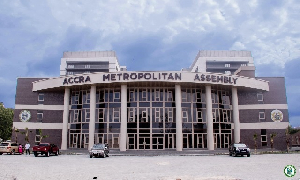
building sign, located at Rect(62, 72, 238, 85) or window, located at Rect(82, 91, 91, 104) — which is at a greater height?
building sign, located at Rect(62, 72, 238, 85)

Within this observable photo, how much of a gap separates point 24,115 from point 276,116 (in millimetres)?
42493

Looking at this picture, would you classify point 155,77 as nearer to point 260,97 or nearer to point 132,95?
point 132,95

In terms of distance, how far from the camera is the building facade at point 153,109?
40.2 meters

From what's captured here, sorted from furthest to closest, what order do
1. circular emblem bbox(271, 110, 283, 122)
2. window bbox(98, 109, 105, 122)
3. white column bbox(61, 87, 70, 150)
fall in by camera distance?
circular emblem bbox(271, 110, 283, 122) < white column bbox(61, 87, 70, 150) < window bbox(98, 109, 105, 122)

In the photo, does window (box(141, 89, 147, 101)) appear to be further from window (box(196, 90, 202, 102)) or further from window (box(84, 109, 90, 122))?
window (box(84, 109, 90, 122))

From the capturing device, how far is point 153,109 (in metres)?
41.1

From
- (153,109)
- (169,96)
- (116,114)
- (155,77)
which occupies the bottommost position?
(116,114)

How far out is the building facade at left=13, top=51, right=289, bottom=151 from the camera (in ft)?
132

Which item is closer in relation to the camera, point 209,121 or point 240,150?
point 240,150

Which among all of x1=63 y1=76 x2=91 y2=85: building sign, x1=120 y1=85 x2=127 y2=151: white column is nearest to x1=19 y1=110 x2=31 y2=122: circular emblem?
x1=63 y1=76 x2=91 y2=85: building sign

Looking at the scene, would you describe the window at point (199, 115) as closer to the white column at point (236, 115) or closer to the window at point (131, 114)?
the white column at point (236, 115)

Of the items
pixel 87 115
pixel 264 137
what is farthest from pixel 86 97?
pixel 264 137

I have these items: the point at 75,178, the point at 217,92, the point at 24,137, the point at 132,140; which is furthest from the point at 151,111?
the point at 75,178

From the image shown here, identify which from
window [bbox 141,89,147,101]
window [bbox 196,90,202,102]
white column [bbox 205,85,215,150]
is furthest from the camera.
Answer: window [bbox 196,90,202,102]
